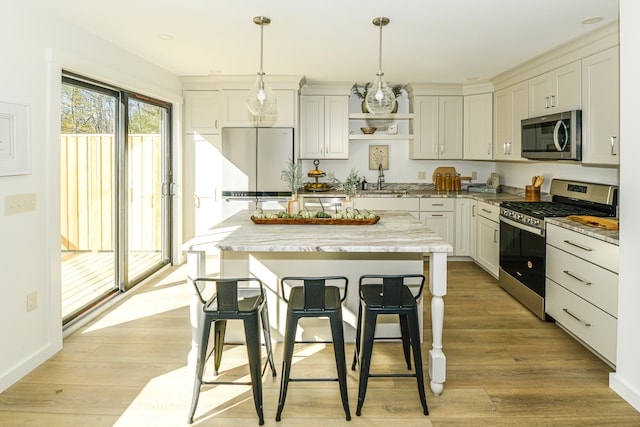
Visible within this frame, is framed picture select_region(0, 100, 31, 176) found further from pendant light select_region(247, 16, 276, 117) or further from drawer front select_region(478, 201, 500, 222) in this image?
drawer front select_region(478, 201, 500, 222)

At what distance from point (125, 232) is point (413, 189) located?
3864 millimetres

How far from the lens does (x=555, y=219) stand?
12.1ft

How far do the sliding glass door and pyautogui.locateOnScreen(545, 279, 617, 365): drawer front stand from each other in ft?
12.4

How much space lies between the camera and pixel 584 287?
3.25 meters

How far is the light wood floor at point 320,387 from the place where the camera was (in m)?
2.45

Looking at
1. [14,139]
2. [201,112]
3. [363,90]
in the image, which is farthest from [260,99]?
[363,90]

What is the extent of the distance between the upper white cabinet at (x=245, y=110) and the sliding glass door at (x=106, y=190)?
2.54 ft

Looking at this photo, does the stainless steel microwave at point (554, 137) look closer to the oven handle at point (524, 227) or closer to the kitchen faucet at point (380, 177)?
the oven handle at point (524, 227)

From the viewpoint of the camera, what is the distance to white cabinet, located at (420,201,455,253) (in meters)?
6.06

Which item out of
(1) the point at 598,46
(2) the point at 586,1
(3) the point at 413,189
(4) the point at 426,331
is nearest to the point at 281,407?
(4) the point at 426,331

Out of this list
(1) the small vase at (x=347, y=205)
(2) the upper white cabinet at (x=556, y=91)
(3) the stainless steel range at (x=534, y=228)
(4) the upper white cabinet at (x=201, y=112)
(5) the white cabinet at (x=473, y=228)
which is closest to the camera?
(1) the small vase at (x=347, y=205)

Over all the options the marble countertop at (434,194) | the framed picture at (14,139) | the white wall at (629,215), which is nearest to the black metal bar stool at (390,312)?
the white wall at (629,215)

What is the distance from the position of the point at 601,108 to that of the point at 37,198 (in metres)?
4.07

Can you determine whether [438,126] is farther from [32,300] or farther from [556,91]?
[32,300]
